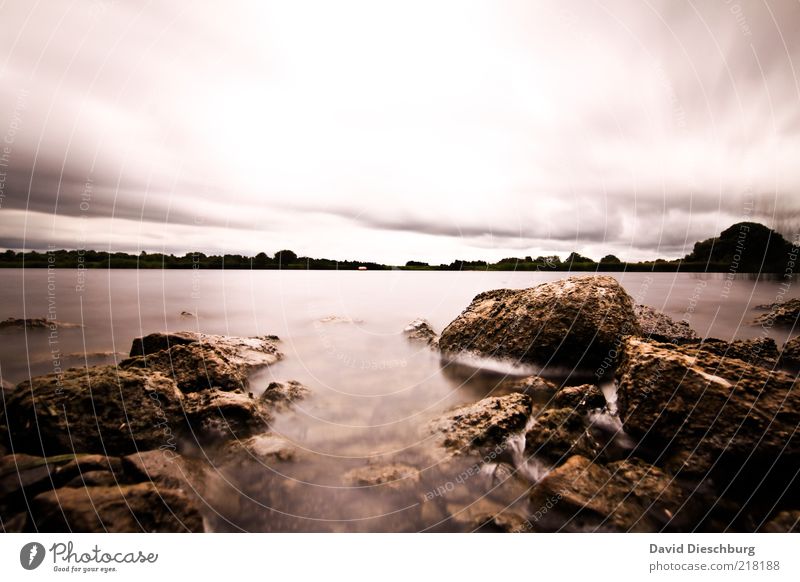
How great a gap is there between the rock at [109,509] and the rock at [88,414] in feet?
2.10

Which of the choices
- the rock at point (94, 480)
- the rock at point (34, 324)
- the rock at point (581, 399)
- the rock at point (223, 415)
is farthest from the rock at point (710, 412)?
the rock at point (34, 324)

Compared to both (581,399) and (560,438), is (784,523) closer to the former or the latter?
(581,399)

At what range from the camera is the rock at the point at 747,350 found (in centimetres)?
479

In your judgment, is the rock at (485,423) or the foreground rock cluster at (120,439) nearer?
the foreground rock cluster at (120,439)

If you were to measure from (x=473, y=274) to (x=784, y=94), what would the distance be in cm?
1284

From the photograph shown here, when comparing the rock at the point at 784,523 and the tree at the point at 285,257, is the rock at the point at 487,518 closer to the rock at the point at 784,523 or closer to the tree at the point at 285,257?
the rock at the point at 784,523

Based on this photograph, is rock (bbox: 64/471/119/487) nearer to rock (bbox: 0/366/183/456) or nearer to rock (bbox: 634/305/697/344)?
rock (bbox: 0/366/183/456)

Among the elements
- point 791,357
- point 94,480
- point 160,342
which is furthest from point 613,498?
point 160,342

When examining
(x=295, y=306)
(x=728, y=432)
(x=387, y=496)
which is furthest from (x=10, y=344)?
(x=728, y=432)

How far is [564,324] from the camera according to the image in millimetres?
6062

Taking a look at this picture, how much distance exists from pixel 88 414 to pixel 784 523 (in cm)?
817

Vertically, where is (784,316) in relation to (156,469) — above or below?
above

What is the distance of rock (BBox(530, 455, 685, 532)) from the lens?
354cm
